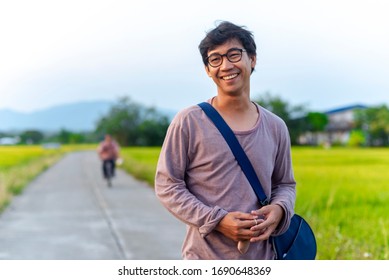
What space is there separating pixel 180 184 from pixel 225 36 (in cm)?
49

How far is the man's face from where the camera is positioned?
2.21 metres

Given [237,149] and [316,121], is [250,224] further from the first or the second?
[316,121]

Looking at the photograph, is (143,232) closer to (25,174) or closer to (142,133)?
(142,133)

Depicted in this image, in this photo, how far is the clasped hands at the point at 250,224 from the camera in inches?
83.7

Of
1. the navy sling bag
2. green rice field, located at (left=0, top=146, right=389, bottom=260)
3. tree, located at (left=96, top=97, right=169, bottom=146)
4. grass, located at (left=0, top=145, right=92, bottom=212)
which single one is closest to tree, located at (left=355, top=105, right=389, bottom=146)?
green rice field, located at (left=0, top=146, right=389, bottom=260)

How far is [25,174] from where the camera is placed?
14.2 m

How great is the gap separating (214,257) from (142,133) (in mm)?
5186

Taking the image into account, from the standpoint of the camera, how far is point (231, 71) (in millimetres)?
2213

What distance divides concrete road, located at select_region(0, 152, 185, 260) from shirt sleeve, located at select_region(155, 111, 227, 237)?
349 cm

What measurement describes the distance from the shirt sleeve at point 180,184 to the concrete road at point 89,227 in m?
3.49

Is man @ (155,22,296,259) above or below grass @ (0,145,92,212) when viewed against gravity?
above

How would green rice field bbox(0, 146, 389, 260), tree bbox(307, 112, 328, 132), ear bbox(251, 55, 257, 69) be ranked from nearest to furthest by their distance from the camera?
ear bbox(251, 55, 257, 69), tree bbox(307, 112, 328, 132), green rice field bbox(0, 146, 389, 260)

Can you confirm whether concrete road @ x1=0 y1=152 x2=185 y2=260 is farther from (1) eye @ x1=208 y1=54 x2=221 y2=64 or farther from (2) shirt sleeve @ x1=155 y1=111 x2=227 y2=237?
(1) eye @ x1=208 y1=54 x2=221 y2=64

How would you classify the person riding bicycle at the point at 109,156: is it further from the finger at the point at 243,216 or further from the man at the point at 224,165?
the finger at the point at 243,216
